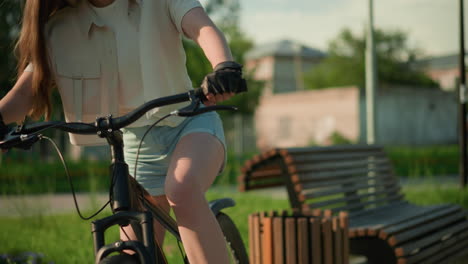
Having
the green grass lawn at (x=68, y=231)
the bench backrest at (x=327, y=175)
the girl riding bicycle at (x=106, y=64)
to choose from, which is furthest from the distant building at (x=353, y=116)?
the girl riding bicycle at (x=106, y=64)

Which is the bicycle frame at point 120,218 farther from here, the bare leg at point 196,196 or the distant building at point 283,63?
the distant building at point 283,63

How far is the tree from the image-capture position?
169 ft

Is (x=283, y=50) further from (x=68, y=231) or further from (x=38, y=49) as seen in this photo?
(x=38, y=49)

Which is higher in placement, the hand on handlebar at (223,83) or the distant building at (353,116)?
the distant building at (353,116)

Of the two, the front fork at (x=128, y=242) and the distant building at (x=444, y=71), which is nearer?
the front fork at (x=128, y=242)

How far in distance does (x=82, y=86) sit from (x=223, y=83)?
76 cm

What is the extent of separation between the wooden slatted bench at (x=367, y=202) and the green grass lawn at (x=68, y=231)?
83cm

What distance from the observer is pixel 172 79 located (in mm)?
2285

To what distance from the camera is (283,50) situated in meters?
58.0

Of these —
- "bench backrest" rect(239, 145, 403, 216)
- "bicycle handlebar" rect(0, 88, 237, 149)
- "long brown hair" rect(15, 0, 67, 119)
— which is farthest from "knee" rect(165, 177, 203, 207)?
"bench backrest" rect(239, 145, 403, 216)

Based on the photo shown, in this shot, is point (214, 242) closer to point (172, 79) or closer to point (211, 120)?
point (211, 120)

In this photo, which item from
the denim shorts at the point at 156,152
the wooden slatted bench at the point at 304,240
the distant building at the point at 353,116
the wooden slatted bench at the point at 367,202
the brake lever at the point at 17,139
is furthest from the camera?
the distant building at the point at 353,116

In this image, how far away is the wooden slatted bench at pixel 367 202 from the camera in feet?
13.5

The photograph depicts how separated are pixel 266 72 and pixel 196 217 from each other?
55509mm
